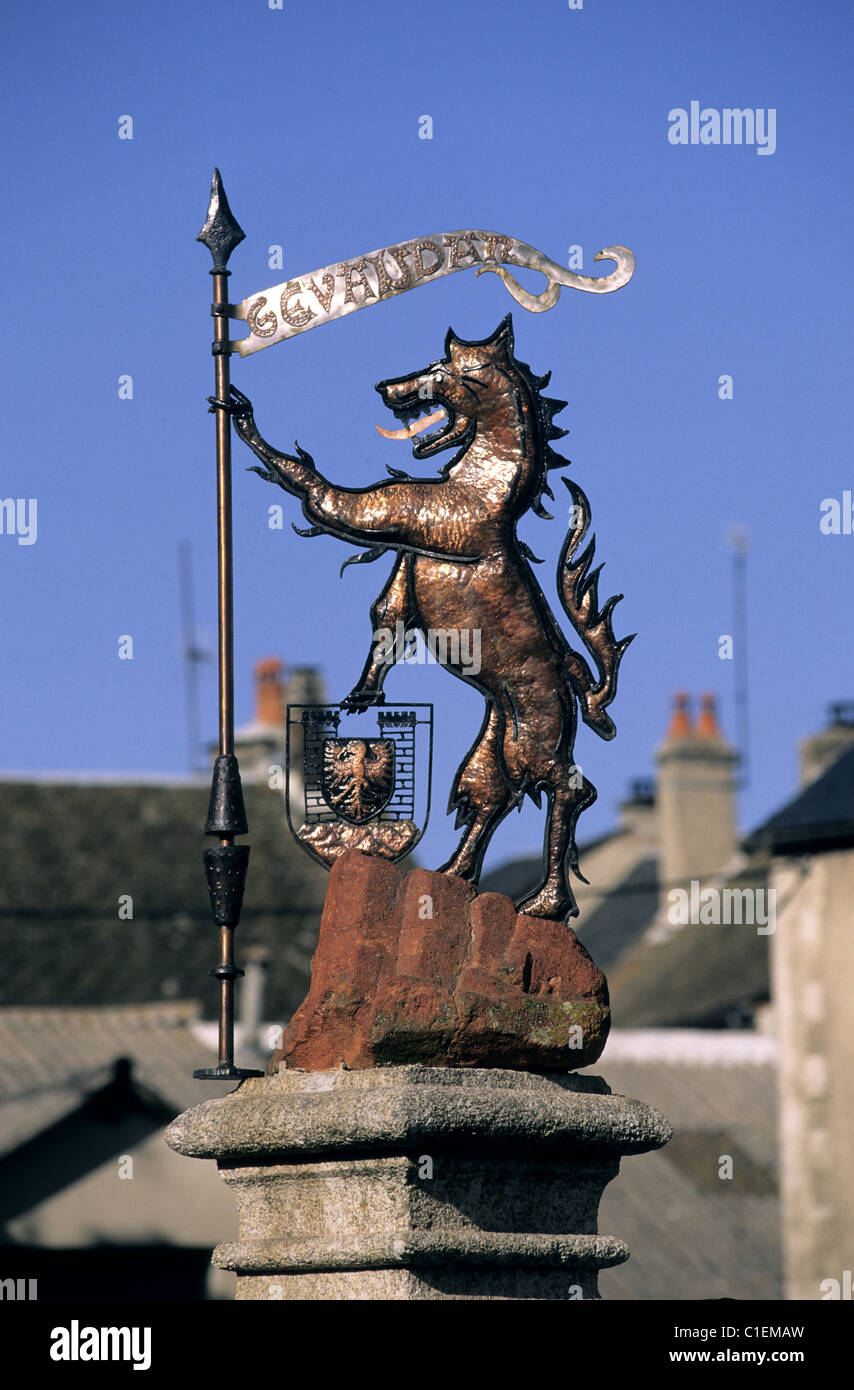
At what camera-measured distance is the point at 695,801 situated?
41219 mm

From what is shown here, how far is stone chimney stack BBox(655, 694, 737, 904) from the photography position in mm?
40812

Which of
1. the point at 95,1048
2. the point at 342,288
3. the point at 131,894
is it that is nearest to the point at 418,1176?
the point at 342,288

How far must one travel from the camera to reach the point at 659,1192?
28.0 meters

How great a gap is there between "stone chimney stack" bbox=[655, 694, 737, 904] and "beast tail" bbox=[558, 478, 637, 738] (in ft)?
105

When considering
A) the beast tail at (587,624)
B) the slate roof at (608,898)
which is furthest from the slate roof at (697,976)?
the beast tail at (587,624)

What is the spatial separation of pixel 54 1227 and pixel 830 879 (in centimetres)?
1072

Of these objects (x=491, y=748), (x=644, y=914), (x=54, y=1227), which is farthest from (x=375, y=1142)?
(x=644, y=914)

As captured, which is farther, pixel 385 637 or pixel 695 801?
pixel 695 801

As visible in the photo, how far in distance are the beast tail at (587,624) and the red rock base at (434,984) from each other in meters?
0.86

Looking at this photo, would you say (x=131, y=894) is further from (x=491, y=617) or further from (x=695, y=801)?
(x=491, y=617)

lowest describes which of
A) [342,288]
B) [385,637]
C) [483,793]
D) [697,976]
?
[697,976]

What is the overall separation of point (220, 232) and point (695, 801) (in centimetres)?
3331

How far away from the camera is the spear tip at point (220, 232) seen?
28.2ft

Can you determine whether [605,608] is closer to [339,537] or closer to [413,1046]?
[339,537]
